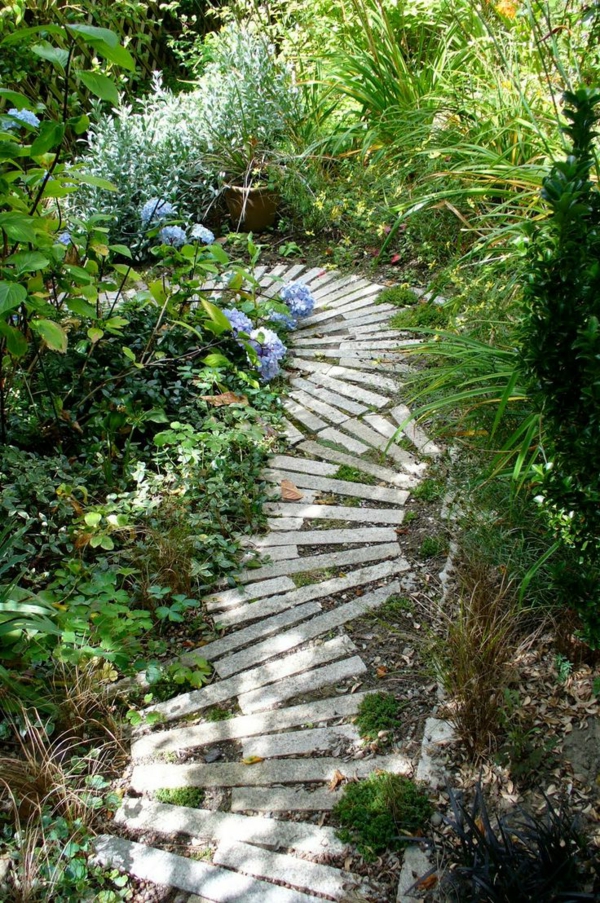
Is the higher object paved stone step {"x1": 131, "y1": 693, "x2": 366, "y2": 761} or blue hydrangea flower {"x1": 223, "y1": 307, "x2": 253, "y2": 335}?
blue hydrangea flower {"x1": 223, "y1": 307, "x2": 253, "y2": 335}

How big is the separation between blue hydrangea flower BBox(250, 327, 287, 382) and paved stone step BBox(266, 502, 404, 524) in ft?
3.02

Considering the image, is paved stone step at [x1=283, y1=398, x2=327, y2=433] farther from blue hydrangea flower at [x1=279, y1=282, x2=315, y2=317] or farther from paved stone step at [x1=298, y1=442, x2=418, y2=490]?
blue hydrangea flower at [x1=279, y1=282, x2=315, y2=317]

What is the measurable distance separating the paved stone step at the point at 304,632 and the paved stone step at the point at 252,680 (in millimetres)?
37

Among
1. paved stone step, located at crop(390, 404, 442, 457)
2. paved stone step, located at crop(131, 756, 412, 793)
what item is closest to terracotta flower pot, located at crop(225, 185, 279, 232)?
paved stone step, located at crop(390, 404, 442, 457)

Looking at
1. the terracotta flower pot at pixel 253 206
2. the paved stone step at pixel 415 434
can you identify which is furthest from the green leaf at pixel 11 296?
the terracotta flower pot at pixel 253 206

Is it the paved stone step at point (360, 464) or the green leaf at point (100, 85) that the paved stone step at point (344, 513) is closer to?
the paved stone step at point (360, 464)

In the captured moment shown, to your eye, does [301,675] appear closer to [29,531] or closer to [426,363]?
[29,531]

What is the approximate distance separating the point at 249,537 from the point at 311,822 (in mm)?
1284

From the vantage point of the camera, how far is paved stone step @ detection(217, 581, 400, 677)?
2.69 m

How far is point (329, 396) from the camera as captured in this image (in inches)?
158

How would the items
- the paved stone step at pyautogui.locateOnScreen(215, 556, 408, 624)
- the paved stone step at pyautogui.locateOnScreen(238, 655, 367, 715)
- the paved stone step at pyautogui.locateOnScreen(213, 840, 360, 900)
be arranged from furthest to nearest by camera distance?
the paved stone step at pyautogui.locateOnScreen(215, 556, 408, 624)
the paved stone step at pyautogui.locateOnScreen(238, 655, 367, 715)
the paved stone step at pyautogui.locateOnScreen(213, 840, 360, 900)

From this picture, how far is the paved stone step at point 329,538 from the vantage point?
3146 millimetres

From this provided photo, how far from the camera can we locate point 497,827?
2.02m

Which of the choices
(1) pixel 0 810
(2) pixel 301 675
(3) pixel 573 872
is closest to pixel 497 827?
(3) pixel 573 872
